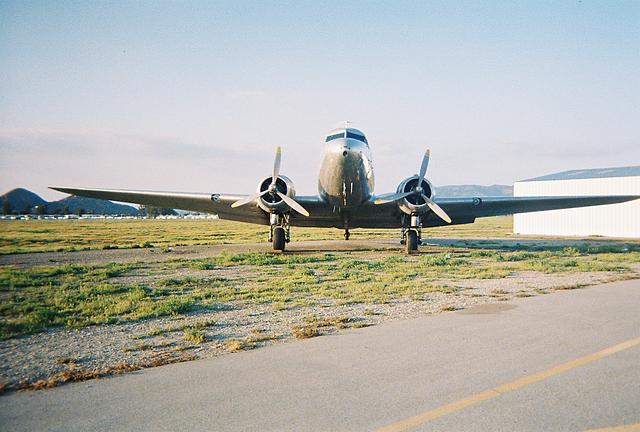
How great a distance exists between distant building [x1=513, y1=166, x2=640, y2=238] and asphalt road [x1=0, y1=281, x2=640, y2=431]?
3595cm

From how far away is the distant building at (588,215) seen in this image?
35.4m

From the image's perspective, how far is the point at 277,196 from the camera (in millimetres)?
18781

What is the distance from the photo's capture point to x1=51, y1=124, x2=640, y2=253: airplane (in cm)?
1745

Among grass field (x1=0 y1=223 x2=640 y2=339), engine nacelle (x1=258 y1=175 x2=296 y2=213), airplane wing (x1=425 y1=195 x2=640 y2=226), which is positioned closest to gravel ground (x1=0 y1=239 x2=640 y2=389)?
grass field (x1=0 y1=223 x2=640 y2=339)

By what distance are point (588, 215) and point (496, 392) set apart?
132 feet

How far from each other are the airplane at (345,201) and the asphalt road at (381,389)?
38.9ft

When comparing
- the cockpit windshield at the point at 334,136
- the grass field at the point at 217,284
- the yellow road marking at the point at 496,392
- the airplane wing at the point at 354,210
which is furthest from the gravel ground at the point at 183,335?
the airplane wing at the point at 354,210

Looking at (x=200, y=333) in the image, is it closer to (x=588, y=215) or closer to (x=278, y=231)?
(x=278, y=231)

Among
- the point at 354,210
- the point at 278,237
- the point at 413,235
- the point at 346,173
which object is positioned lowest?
the point at 278,237

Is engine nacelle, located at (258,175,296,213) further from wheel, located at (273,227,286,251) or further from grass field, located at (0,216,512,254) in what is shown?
grass field, located at (0,216,512,254)

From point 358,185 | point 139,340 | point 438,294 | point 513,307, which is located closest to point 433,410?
point 139,340

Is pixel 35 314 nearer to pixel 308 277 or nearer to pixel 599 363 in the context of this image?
pixel 308 277

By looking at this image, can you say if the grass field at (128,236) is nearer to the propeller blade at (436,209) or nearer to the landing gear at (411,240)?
the landing gear at (411,240)

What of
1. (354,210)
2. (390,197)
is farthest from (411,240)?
(354,210)
